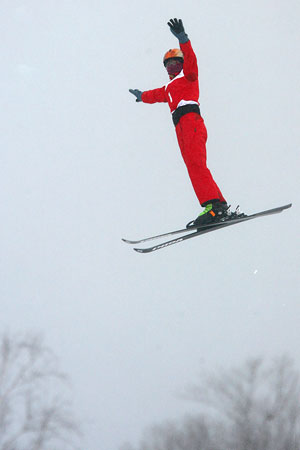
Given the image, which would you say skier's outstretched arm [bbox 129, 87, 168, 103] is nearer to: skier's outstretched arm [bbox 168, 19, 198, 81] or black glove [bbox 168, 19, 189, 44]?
skier's outstretched arm [bbox 168, 19, 198, 81]

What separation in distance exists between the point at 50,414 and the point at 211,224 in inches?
914

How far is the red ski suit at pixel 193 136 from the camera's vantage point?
654 cm

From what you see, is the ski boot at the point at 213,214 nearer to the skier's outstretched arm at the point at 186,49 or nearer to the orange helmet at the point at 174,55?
the skier's outstretched arm at the point at 186,49

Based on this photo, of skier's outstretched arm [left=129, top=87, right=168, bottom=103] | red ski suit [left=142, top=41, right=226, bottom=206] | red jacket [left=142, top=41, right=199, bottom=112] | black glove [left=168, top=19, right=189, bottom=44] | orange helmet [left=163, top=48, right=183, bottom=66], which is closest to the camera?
black glove [left=168, top=19, right=189, bottom=44]

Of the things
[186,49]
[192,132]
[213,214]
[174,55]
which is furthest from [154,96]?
[213,214]

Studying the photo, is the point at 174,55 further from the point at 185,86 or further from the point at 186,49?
the point at 186,49

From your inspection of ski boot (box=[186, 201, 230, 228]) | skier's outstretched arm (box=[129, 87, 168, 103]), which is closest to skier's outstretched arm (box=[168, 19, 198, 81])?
skier's outstretched arm (box=[129, 87, 168, 103])

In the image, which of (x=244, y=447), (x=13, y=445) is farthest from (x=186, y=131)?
(x=13, y=445)

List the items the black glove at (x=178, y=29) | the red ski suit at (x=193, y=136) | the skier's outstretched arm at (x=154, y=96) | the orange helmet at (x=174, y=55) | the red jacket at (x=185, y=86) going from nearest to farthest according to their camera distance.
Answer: the black glove at (x=178, y=29)
the red jacket at (x=185, y=86)
the red ski suit at (x=193, y=136)
the orange helmet at (x=174, y=55)
the skier's outstretched arm at (x=154, y=96)

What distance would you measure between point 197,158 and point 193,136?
315 mm

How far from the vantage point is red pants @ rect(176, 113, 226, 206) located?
6.54 metres

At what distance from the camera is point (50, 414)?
26.4m

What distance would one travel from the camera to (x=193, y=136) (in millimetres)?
6586

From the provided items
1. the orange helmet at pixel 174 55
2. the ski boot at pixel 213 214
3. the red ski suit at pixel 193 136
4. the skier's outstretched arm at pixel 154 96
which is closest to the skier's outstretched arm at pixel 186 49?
the red ski suit at pixel 193 136
